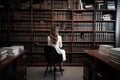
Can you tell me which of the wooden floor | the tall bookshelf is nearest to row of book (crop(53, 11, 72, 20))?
the tall bookshelf

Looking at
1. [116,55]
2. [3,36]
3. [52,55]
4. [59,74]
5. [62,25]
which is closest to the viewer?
[116,55]

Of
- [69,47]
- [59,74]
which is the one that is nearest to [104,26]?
[69,47]

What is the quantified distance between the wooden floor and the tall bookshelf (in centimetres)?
42

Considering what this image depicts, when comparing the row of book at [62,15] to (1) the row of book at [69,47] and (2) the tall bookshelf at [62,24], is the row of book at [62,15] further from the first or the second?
(1) the row of book at [69,47]

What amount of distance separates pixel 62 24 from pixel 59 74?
5.83ft

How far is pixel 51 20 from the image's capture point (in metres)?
5.87

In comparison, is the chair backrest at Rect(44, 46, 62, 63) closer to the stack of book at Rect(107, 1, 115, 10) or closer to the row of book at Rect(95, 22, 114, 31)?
the row of book at Rect(95, 22, 114, 31)

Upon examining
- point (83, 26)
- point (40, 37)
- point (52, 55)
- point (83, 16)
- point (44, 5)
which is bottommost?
point (52, 55)

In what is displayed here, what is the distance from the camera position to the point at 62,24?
Result: 5918 mm

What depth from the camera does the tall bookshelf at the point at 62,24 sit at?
5832 mm

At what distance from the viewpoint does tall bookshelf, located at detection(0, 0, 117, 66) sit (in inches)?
230

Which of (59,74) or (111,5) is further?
(111,5)

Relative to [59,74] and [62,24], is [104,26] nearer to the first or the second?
[62,24]

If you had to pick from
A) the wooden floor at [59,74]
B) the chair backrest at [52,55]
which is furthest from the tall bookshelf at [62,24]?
the chair backrest at [52,55]
